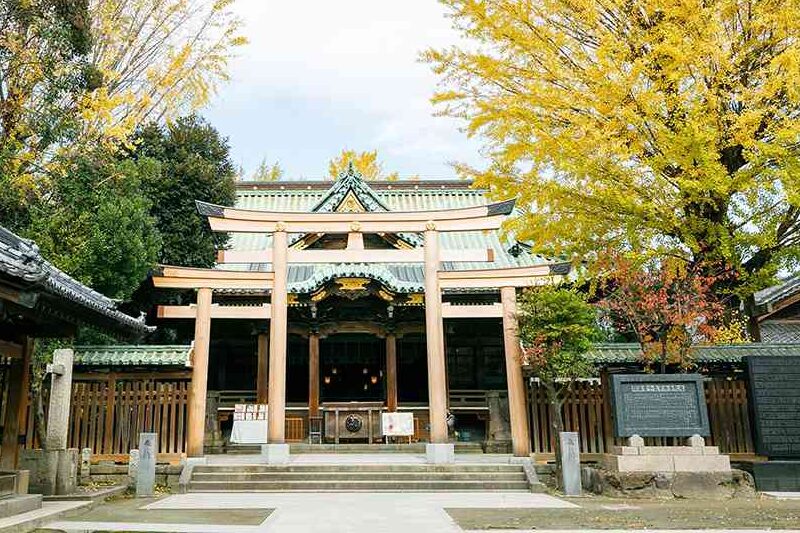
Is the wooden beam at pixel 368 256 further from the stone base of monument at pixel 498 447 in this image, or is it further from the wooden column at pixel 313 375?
the stone base of monument at pixel 498 447

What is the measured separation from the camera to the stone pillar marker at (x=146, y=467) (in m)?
11.7

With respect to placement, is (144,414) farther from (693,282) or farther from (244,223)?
(693,282)

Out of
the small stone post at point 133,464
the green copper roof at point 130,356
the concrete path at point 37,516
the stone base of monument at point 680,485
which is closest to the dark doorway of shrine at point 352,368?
the green copper roof at point 130,356

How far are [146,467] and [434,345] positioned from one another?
6.68 m

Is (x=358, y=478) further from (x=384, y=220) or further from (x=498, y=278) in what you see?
(x=384, y=220)

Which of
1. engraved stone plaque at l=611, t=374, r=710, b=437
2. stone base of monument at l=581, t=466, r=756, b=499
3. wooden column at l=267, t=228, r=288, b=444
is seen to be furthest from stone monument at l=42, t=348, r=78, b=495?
engraved stone plaque at l=611, t=374, r=710, b=437

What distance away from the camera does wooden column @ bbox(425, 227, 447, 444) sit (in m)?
14.0

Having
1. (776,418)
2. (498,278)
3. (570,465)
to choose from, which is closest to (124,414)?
(498,278)

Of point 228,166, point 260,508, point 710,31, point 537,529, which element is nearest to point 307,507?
point 260,508

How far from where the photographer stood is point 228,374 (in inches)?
793

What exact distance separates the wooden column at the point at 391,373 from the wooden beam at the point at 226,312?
16.8 feet

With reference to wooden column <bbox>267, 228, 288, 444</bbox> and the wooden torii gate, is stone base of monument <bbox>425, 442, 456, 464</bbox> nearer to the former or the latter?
the wooden torii gate

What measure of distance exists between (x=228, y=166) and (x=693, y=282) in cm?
1477

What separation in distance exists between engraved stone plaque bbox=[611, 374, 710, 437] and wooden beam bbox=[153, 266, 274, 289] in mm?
8387
